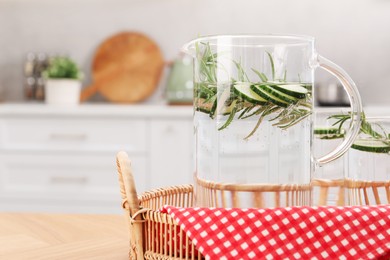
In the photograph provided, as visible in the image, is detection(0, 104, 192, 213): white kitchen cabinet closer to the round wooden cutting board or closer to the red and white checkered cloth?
the round wooden cutting board

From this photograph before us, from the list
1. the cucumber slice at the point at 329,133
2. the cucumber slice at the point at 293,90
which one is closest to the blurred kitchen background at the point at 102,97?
the cucumber slice at the point at 329,133

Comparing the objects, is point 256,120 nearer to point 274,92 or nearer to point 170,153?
point 274,92

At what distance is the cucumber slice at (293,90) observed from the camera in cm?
72

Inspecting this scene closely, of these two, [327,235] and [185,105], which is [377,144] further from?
[185,105]

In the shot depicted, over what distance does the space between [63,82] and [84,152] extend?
0.43 m

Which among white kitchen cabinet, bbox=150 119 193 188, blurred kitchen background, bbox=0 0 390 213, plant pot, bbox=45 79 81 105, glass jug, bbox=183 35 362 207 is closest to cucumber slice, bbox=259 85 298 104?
glass jug, bbox=183 35 362 207

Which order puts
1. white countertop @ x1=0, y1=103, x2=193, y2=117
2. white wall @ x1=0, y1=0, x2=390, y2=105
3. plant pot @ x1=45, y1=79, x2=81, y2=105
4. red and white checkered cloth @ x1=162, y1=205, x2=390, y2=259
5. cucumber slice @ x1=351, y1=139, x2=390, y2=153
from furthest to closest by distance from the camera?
white wall @ x1=0, y1=0, x2=390, y2=105, plant pot @ x1=45, y1=79, x2=81, y2=105, white countertop @ x1=0, y1=103, x2=193, y2=117, cucumber slice @ x1=351, y1=139, x2=390, y2=153, red and white checkered cloth @ x1=162, y1=205, x2=390, y2=259

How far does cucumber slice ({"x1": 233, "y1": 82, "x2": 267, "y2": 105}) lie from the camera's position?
71 centimetres

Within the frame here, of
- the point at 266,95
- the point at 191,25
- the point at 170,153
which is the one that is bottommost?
the point at 170,153

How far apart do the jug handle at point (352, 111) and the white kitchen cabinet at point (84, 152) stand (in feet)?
6.75

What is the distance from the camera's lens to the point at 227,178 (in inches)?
29.0

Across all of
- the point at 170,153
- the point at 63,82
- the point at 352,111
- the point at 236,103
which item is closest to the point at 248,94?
the point at 236,103

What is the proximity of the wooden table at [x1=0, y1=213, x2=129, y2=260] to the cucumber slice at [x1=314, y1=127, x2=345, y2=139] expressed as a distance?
30 centimetres

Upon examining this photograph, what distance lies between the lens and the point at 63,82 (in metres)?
3.12
